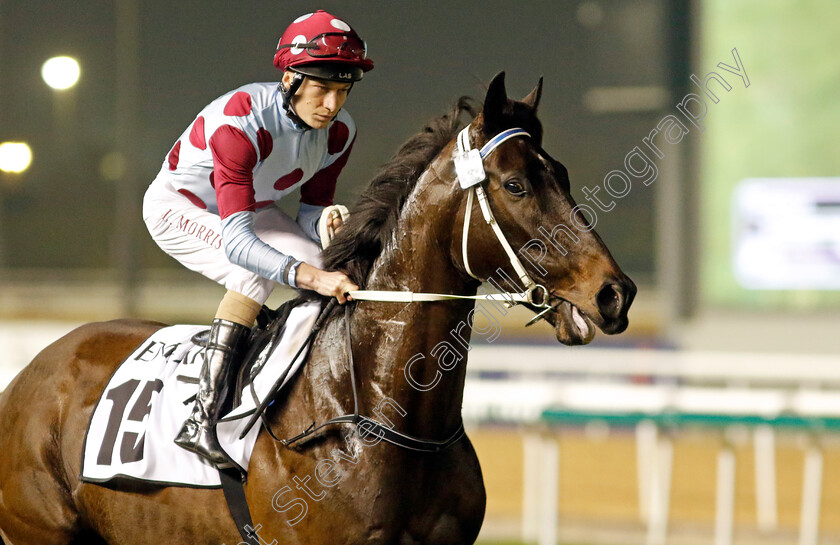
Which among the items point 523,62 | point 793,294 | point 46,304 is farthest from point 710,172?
point 46,304

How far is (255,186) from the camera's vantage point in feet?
8.00

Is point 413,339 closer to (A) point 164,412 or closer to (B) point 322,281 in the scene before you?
(B) point 322,281

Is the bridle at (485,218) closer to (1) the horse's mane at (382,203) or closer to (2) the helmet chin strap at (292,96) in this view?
(1) the horse's mane at (382,203)

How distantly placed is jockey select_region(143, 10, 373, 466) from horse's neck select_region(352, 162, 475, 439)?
14 cm

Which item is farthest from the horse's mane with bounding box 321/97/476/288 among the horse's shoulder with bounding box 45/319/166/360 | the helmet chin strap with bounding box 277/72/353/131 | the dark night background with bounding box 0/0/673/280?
the dark night background with bounding box 0/0/673/280

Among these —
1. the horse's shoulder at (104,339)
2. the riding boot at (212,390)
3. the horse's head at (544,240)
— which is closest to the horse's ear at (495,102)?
the horse's head at (544,240)

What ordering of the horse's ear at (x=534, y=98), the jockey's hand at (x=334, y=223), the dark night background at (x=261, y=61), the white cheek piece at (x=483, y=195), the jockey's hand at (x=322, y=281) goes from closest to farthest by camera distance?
the white cheek piece at (x=483, y=195) → the jockey's hand at (x=322, y=281) → the horse's ear at (x=534, y=98) → the jockey's hand at (x=334, y=223) → the dark night background at (x=261, y=61)

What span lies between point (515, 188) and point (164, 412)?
3.56 ft

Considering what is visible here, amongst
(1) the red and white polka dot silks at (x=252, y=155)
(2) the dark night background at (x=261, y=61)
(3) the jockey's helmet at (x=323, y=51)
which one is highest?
(2) the dark night background at (x=261, y=61)

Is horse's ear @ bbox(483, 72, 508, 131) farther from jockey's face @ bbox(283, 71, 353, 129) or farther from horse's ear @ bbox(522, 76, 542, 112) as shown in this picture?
jockey's face @ bbox(283, 71, 353, 129)

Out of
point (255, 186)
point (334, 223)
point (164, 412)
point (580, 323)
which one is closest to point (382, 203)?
point (334, 223)

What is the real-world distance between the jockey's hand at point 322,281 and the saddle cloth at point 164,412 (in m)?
0.15

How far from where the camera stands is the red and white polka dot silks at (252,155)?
220cm

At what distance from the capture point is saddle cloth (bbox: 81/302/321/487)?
7.19 ft
